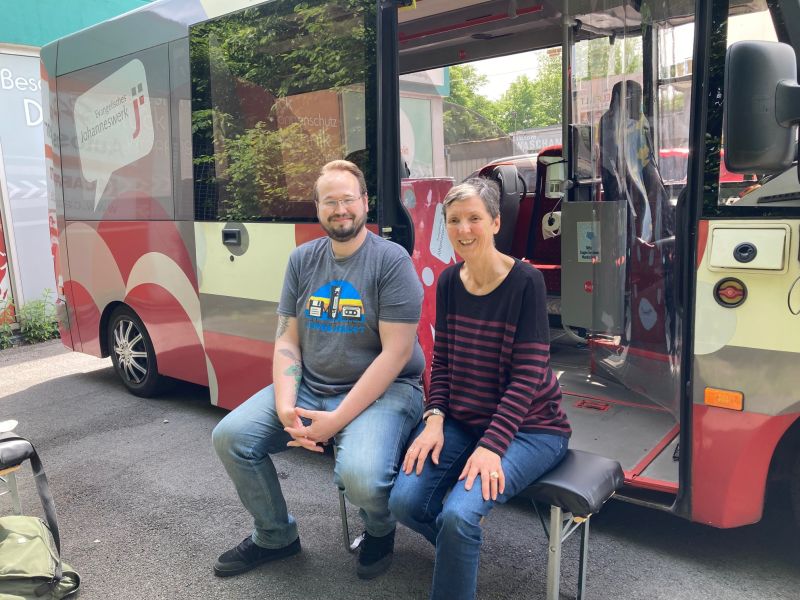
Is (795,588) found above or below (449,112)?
below

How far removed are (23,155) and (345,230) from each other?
6.91 meters

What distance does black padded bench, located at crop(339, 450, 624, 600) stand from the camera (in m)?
2.29

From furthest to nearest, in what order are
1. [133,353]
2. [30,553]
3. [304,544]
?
[133,353] → [304,544] → [30,553]

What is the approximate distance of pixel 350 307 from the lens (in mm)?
2906

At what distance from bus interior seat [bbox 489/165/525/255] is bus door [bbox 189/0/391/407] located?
8.64ft

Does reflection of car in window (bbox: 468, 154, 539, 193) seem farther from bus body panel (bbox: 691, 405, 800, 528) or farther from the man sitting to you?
bus body panel (bbox: 691, 405, 800, 528)

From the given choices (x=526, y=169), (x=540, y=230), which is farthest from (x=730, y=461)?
(x=526, y=169)

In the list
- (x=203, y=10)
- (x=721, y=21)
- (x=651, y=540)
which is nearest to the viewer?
(x=721, y=21)

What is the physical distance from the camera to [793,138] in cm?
224

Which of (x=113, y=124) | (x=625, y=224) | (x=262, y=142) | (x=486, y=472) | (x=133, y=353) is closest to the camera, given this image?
(x=486, y=472)

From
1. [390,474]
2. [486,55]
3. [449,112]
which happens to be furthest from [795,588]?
[449,112]

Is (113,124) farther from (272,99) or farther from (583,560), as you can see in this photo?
(583,560)

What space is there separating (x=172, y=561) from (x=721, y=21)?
3029mm

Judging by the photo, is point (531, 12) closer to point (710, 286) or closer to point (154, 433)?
point (710, 286)
